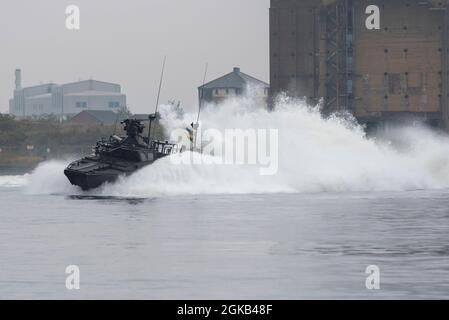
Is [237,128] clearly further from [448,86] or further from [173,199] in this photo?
[448,86]

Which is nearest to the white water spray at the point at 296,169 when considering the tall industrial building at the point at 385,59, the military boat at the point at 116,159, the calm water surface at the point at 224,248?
the military boat at the point at 116,159

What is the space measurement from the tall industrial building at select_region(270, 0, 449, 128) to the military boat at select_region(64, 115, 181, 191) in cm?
4491

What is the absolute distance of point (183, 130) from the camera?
8700 cm

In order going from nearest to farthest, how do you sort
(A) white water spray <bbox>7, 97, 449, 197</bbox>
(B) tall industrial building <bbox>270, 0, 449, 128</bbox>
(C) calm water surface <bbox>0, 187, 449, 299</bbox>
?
1. (C) calm water surface <bbox>0, 187, 449, 299</bbox>
2. (A) white water spray <bbox>7, 97, 449, 197</bbox>
3. (B) tall industrial building <bbox>270, 0, 449, 128</bbox>

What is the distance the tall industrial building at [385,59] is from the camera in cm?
11988

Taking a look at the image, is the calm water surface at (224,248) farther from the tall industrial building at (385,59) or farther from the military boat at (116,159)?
the tall industrial building at (385,59)

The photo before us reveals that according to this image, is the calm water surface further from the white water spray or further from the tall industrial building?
the tall industrial building

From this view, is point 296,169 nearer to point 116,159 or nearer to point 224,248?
point 116,159

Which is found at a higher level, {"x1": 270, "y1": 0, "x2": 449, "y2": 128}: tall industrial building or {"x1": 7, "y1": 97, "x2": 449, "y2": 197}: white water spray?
{"x1": 270, "y1": 0, "x2": 449, "y2": 128}: tall industrial building

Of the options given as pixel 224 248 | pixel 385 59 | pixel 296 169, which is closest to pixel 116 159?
pixel 296 169

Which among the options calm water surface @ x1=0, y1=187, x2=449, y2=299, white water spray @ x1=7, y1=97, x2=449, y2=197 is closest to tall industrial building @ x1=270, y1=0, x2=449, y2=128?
white water spray @ x1=7, y1=97, x2=449, y2=197

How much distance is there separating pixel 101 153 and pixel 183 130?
39.9 ft

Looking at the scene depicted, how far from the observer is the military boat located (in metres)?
73.6
